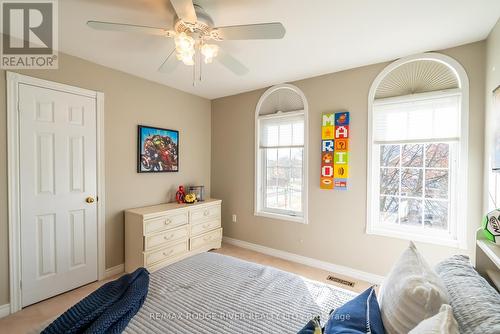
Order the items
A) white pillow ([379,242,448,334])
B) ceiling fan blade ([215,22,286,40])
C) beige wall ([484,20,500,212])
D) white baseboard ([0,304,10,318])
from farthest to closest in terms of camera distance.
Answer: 1. white baseboard ([0,304,10,318])
2. beige wall ([484,20,500,212])
3. ceiling fan blade ([215,22,286,40])
4. white pillow ([379,242,448,334])

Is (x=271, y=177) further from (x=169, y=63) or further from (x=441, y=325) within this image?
(x=441, y=325)

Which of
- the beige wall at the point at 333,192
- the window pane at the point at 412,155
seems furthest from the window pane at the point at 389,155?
the beige wall at the point at 333,192

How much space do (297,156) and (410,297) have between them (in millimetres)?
2461

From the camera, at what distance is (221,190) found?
3.91m

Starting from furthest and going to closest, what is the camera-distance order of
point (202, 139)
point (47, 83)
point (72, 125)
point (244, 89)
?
point (202, 139)
point (244, 89)
point (72, 125)
point (47, 83)

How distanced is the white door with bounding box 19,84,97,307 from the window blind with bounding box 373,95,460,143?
328 centimetres

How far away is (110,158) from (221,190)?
5.79ft

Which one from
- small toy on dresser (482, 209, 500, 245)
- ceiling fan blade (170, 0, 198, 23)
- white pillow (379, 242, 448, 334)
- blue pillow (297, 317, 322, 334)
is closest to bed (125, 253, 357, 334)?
Result: blue pillow (297, 317, 322, 334)

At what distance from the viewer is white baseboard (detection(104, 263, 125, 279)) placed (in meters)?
2.69

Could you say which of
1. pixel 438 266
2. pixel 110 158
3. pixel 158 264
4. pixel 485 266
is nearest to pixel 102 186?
pixel 110 158

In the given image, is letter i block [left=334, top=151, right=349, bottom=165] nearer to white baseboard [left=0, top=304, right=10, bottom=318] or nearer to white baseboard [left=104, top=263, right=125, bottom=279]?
white baseboard [left=104, top=263, right=125, bottom=279]

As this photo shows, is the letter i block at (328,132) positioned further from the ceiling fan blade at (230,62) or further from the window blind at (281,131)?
the ceiling fan blade at (230,62)

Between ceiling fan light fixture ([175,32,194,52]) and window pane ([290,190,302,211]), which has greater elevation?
ceiling fan light fixture ([175,32,194,52])

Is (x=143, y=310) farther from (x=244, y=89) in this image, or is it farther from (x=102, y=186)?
(x=244, y=89)
